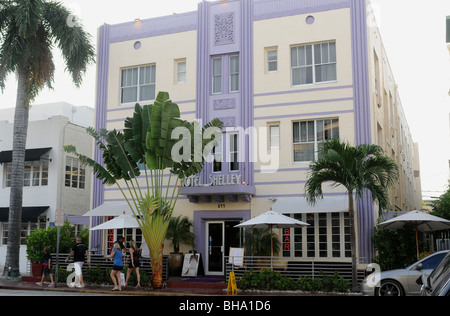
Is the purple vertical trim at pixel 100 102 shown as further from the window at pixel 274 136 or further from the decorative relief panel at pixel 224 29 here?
the window at pixel 274 136

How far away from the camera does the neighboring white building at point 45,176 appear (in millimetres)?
26500

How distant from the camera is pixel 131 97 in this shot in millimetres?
24062

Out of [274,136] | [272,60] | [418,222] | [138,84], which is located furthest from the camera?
[138,84]

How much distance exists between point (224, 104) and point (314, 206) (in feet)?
19.7

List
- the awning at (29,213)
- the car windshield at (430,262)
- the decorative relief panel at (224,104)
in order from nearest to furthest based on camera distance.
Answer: the car windshield at (430,262), the decorative relief panel at (224,104), the awning at (29,213)

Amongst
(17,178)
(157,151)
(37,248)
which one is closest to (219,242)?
(157,151)

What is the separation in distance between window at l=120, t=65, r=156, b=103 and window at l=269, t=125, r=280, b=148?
19.6 ft

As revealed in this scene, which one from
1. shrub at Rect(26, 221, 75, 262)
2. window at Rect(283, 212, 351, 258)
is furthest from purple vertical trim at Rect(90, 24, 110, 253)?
window at Rect(283, 212, 351, 258)

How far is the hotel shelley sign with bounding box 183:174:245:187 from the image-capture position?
20672mm

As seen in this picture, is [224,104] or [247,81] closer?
[247,81]

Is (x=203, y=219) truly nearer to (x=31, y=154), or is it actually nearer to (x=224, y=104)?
(x=224, y=104)

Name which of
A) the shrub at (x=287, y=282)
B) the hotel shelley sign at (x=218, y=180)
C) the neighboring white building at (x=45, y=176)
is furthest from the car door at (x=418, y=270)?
the neighboring white building at (x=45, y=176)

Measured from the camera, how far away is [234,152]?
2153 cm

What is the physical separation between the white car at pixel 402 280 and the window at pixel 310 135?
7043 mm
